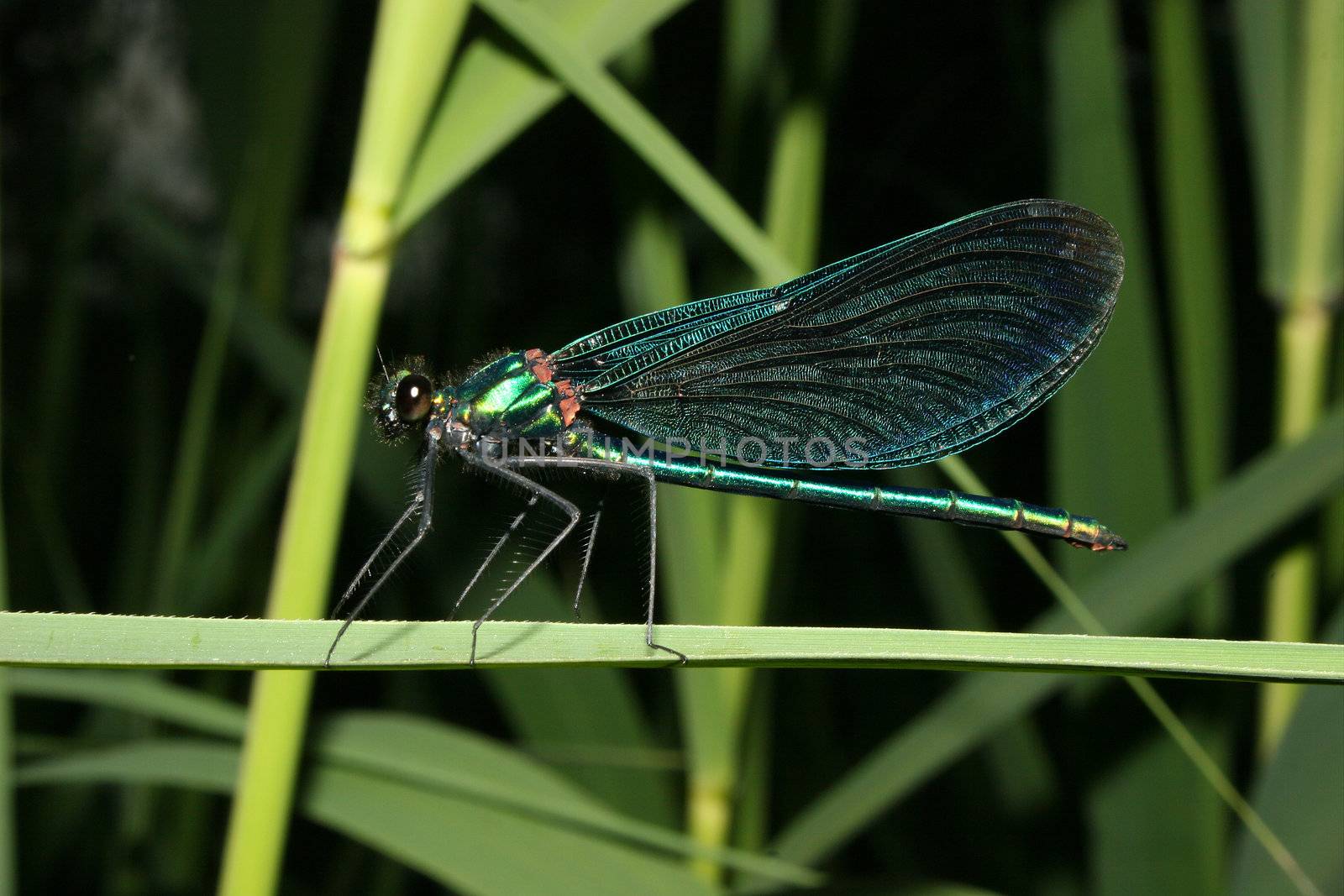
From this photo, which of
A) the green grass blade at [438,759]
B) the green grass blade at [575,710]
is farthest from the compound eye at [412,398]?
the green grass blade at [438,759]

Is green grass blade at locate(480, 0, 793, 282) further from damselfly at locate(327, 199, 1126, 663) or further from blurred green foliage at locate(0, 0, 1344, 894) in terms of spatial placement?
damselfly at locate(327, 199, 1126, 663)

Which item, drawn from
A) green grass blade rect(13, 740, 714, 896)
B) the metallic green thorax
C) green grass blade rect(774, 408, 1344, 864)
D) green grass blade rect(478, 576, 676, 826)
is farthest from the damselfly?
green grass blade rect(13, 740, 714, 896)

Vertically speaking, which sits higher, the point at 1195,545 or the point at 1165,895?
the point at 1195,545

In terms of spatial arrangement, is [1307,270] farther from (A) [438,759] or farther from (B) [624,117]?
(A) [438,759]

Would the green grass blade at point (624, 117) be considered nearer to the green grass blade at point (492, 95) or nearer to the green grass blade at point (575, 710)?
the green grass blade at point (492, 95)

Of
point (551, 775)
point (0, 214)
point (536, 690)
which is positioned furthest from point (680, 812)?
point (0, 214)

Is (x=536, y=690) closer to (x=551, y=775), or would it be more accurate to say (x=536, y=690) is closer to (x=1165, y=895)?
(x=551, y=775)

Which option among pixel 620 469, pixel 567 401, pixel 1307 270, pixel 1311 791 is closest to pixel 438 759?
pixel 620 469
